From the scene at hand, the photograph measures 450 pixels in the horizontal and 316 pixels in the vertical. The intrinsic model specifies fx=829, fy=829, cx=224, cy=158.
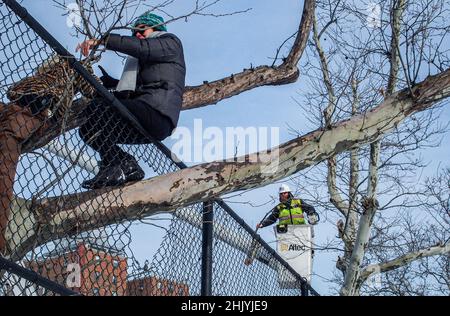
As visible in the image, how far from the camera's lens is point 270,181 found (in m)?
4.80

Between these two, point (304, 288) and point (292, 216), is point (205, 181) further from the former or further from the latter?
point (292, 216)

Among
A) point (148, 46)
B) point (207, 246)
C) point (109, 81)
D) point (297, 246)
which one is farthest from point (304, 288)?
point (297, 246)

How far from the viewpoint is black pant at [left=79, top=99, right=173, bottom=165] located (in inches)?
168

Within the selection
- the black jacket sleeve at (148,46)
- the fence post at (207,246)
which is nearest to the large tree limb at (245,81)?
the black jacket sleeve at (148,46)

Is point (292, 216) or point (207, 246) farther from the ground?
point (292, 216)

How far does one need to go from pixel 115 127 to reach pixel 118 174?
27 centimetres

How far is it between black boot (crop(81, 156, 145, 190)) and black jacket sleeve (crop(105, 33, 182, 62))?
65cm

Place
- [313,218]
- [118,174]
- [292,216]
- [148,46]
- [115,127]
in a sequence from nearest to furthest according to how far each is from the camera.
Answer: [115,127] < [118,174] < [148,46] < [292,216] < [313,218]

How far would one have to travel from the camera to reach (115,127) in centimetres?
440

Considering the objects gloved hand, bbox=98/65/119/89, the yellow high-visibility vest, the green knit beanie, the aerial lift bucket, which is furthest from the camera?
the yellow high-visibility vest

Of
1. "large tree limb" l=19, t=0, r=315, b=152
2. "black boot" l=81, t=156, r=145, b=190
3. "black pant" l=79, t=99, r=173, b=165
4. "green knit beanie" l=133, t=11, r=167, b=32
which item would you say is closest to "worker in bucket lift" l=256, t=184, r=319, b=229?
"large tree limb" l=19, t=0, r=315, b=152

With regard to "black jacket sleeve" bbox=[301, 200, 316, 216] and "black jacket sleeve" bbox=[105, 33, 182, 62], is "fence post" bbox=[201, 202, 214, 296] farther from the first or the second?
"black jacket sleeve" bbox=[301, 200, 316, 216]

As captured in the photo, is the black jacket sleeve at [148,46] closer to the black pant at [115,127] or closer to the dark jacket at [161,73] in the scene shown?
the dark jacket at [161,73]

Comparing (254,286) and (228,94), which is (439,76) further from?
(228,94)
